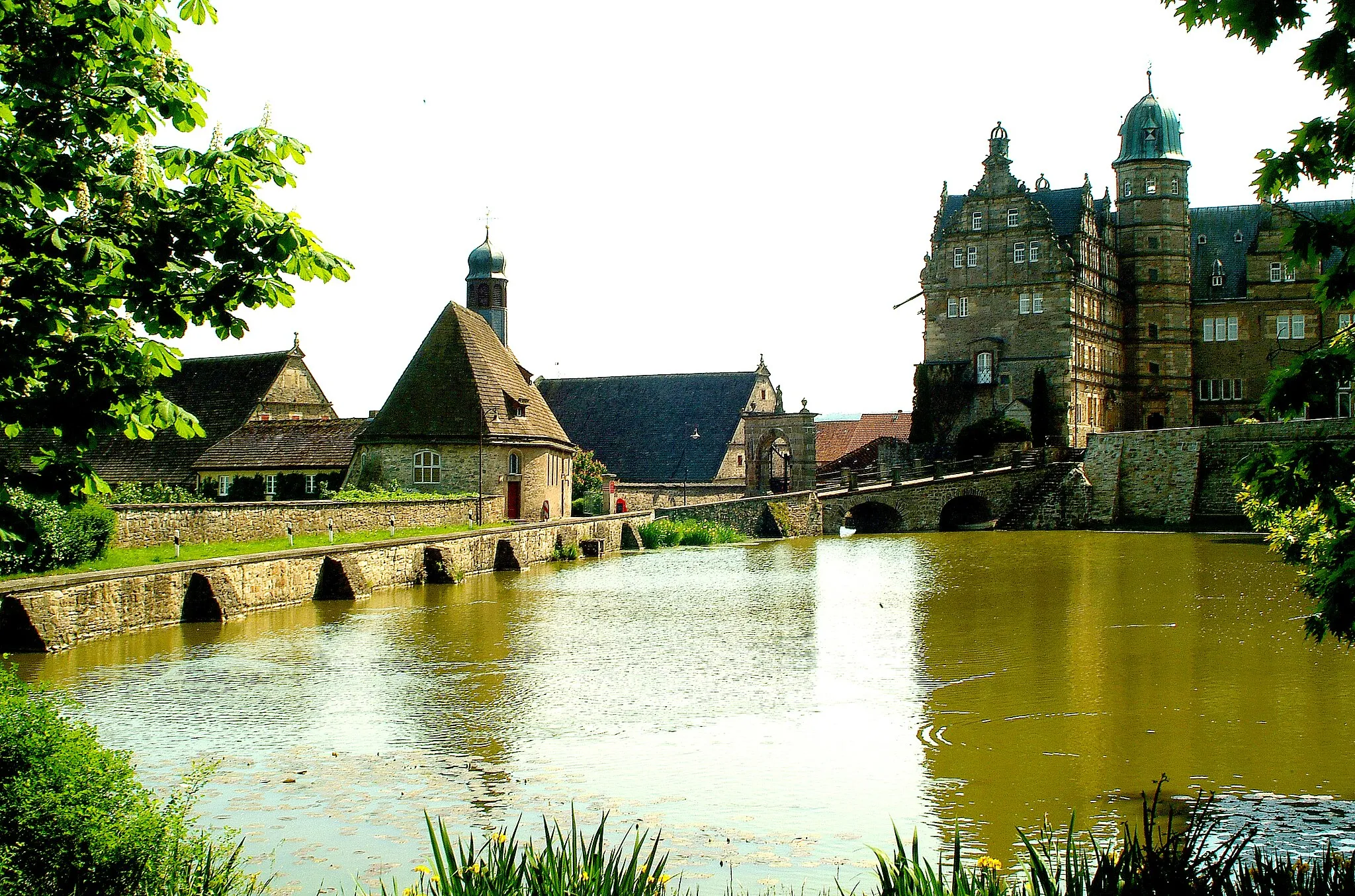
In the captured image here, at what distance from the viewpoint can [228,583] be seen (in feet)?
69.9

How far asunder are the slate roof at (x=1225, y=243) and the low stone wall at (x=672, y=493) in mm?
29331

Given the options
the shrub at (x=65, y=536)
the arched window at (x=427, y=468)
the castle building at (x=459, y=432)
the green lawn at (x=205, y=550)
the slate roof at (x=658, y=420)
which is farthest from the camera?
the slate roof at (x=658, y=420)

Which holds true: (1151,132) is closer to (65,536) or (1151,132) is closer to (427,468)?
(427,468)

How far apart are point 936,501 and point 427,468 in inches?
968

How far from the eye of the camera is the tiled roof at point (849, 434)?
258ft

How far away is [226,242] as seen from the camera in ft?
20.5

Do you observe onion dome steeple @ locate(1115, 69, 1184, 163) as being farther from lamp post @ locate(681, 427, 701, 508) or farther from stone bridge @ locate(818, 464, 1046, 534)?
lamp post @ locate(681, 427, 701, 508)

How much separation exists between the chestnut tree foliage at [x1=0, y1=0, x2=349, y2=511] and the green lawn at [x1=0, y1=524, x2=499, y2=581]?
1397 cm

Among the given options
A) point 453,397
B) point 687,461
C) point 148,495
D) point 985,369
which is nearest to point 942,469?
point 985,369

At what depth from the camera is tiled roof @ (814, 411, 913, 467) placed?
7856cm

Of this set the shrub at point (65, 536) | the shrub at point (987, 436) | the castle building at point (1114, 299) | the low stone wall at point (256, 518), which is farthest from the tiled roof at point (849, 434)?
the shrub at point (65, 536)

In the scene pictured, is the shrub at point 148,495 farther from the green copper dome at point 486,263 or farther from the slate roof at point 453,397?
the green copper dome at point 486,263

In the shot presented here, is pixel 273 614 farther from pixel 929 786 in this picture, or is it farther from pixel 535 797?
pixel 929 786

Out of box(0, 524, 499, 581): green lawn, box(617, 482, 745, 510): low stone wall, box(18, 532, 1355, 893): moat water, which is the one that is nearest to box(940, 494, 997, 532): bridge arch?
box(617, 482, 745, 510): low stone wall
